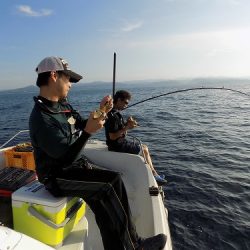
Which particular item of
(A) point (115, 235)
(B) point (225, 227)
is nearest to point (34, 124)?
(A) point (115, 235)

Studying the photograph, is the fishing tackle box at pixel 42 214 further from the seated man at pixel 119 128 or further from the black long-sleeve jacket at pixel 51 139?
the seated man at pixel 119 128

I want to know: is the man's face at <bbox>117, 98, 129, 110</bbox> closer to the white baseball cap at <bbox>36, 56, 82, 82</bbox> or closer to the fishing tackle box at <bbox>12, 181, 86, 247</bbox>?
the white baseball cap at <bbox>36, 56, 82, 82</bbox>

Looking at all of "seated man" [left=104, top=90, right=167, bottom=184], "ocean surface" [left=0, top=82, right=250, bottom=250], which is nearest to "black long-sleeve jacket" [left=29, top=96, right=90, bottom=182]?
"seated man" [left=104, top=90, right=167, bottom=184]

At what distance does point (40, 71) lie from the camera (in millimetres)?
3379

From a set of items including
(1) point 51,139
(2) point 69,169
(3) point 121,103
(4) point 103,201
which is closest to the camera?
(1) point 51,139

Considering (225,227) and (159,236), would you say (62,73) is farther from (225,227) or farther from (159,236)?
(225,227)

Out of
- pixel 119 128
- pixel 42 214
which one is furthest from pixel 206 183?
pixel 42 214

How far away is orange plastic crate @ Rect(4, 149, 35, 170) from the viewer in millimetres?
5562

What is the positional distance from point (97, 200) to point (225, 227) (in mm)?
4144

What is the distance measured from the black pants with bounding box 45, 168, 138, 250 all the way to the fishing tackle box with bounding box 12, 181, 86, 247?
142 millimetres

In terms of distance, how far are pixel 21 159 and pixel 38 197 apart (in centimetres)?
239

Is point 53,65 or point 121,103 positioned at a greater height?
A: point 53,65

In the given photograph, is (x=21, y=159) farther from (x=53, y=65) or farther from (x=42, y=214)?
(x=53, y=65)

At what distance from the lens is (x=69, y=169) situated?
136 inches
